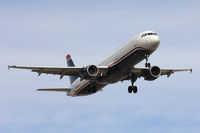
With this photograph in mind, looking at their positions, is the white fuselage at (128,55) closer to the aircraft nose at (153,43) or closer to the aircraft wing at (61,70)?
the aircraft nose at (153,43)

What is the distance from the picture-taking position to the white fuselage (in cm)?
5509

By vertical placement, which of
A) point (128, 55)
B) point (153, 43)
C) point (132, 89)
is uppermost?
point (153, 43)

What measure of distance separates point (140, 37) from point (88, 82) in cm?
1148

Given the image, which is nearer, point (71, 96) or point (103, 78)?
point (103, 78)

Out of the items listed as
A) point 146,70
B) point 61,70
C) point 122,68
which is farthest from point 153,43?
point 61,70

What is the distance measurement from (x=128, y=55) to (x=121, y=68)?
207 centimetres

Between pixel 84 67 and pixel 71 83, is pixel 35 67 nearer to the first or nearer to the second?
pixel 84 67

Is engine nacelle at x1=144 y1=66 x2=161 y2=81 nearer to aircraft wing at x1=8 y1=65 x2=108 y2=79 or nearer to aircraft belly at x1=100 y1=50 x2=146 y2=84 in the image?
aircraft belly at x1=100 y1=50 x2=146 y2=84

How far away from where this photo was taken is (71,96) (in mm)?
A: 68750

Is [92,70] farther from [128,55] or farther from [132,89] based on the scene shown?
[132,89]

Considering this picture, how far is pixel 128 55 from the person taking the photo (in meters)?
56.0

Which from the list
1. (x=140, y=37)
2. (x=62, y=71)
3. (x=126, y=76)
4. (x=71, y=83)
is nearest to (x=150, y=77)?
(x=126, y=76)

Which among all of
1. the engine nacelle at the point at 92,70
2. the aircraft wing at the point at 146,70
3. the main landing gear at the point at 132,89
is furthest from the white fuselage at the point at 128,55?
the main landing gear at the point at 132,89

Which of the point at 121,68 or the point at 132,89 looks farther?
the point at 132,89
